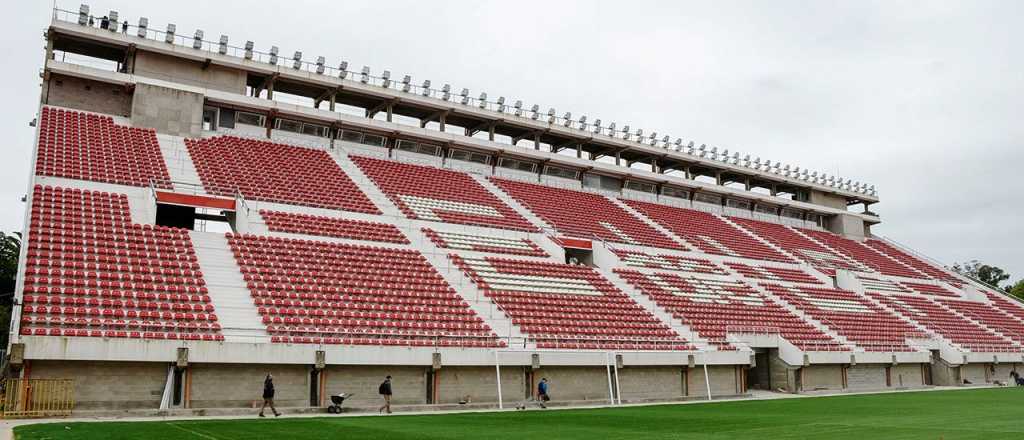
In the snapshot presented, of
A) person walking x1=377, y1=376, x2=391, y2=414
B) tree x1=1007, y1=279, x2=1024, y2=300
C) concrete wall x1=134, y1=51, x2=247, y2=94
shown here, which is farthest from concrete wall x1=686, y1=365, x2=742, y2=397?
tree x1=1007, y1=279, x2=1024, y2=300

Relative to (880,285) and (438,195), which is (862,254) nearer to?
(880,285)

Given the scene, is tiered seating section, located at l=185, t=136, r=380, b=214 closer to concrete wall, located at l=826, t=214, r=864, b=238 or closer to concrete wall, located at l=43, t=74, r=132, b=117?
concrete wall, located at l=43, t=74, r=132, b=117

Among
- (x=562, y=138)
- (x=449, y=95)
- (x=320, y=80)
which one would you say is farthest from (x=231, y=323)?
(x=562, y=138)

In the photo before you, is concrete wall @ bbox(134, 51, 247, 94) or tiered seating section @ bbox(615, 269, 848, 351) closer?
tiered seating section @ bbox(615, 269, 848, 351)

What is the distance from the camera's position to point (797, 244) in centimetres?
5531

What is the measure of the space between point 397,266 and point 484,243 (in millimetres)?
6622

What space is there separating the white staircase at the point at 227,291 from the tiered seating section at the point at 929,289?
44543mm

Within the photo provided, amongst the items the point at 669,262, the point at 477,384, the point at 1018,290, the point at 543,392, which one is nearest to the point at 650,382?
the point at 543,392

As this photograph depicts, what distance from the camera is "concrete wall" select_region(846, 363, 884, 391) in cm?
3609

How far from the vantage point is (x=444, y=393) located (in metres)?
24.7

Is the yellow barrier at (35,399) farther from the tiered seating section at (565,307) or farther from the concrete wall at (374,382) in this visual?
the tiered seating section at (565,307)

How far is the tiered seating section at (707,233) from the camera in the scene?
4738 cm

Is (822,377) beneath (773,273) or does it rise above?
beneath

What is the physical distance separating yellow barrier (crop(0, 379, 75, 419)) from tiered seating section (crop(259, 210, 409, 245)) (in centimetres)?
1167
